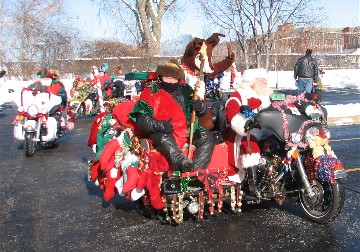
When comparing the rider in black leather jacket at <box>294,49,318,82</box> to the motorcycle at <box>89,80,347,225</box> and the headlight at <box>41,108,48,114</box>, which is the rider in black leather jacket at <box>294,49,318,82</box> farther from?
the motorcycle at <box>89,80,347,225</box>

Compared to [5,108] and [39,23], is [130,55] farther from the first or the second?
[5,108]

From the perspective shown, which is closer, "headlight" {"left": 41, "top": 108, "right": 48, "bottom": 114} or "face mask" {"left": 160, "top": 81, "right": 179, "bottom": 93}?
"face mask" {"left": 160, "top": 81, "right": 179, "bottom": 93}

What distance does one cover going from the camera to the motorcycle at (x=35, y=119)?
30.8 feet

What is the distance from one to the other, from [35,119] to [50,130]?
1.31 ft

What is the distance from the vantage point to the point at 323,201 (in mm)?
4863

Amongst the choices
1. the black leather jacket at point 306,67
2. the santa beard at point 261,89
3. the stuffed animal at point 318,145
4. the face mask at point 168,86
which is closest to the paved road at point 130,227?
the stuffed animal at point 318,145

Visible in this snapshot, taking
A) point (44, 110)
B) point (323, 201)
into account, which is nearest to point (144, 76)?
point (323, 201)

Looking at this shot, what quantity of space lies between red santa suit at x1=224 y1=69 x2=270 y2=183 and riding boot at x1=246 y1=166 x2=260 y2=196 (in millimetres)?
65

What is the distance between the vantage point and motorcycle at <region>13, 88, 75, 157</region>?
9398 millimetres

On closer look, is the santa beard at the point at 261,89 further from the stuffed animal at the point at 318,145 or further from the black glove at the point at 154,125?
the black glove at the point at 154,125

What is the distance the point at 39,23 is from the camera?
30016 mm

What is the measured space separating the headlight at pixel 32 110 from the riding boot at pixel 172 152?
17.4 ft

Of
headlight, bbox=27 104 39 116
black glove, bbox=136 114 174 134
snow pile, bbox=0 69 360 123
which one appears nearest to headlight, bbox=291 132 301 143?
black glove, bbox=136 114 174 134

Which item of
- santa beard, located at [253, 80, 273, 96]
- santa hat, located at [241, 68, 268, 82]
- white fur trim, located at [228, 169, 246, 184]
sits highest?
santa hat, located at [241, 68, 268, 82]
